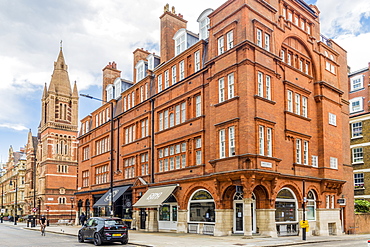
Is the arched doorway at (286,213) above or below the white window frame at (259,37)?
below

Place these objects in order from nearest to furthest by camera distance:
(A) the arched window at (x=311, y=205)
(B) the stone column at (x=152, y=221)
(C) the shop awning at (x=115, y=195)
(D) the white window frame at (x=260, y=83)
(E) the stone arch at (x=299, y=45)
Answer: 1. (D) the white window frame at (x=260, y=83)
2. (A) the arched window at (x=311, y=205)
3. (E) the stone arch at (x=299, y=45)
4. (B) the stone column at (x=152, y=221)
5. (C) the shop awning at (x=115, y=195)

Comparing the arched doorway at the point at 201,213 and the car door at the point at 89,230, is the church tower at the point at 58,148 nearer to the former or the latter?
the arched doorway at the point at 201,213

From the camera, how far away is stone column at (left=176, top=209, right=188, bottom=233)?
29.5m

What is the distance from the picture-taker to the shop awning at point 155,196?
3030cm

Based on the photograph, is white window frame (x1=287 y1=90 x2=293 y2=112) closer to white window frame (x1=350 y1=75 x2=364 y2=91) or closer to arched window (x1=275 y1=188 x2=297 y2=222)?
arched window (x1=275 y1=188 x2=297 y2=222)

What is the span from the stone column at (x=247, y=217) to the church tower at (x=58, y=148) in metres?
63.6

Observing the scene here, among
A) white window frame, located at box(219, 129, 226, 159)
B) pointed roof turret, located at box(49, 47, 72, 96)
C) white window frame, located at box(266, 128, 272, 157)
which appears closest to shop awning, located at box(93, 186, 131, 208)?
white window frame, located at box(219, 129, 226, 159)

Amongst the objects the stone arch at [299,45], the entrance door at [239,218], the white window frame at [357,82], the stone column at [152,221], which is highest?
the white window frame at [357,82]

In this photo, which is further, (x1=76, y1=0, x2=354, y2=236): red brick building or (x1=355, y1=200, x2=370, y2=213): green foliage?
(x1=355, y1=200, x2=370, y2=213): green foliage

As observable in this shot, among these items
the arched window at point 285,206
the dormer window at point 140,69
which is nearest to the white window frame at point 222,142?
the arched window at point 285,206

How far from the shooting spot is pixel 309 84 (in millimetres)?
31266

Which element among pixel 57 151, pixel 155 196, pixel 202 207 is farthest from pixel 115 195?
→ pixel 57 151

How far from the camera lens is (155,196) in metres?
31.8

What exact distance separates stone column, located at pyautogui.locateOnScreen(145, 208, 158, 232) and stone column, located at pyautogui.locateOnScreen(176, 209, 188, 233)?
3983mm
